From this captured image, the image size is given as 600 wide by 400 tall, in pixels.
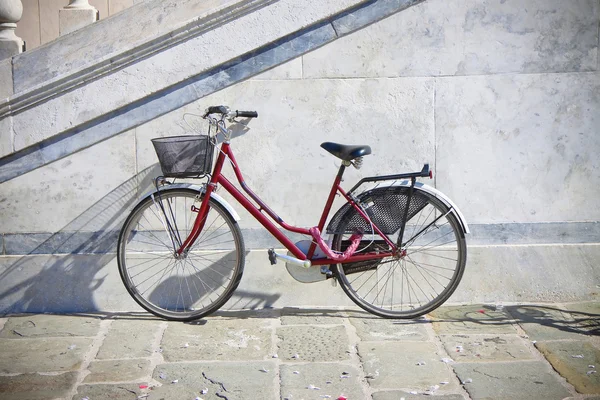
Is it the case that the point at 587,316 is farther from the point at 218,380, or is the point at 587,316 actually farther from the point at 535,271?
the point at 218,380

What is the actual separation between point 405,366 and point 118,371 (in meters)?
1.68

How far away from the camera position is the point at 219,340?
18.1 feet

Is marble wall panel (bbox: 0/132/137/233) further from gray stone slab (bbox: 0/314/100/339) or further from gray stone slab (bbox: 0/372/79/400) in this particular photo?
gray stone slab (bbox: 0/372/79/400)

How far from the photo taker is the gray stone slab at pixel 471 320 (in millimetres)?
5641

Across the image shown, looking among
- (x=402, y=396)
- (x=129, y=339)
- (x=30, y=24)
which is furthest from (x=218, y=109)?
(x=30, y=24)

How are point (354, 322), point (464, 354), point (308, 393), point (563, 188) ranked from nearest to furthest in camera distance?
1. point (308, 393)
2. point (464, 354)
3. point (354, 322)
4. point (563, 188)

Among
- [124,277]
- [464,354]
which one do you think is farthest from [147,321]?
[464,354]

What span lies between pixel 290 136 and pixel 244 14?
2.99 ft

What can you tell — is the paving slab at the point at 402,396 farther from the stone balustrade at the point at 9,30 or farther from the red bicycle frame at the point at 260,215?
the stone balustrade at the point at 9,30

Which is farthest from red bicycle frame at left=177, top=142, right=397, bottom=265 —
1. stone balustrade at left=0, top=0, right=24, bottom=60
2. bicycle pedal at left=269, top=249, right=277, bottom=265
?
stone balustrade at left=0, top=0, right=24, bottom=60

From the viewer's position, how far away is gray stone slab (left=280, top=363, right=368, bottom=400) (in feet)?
15.2

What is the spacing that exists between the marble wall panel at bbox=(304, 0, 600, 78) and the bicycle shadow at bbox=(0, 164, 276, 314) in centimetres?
168

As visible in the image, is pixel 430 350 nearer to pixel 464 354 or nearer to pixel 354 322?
pixel 464 354

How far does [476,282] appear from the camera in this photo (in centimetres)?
618
